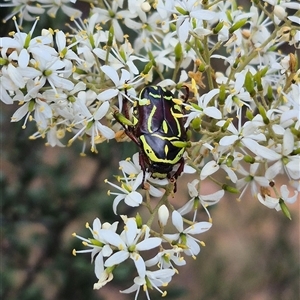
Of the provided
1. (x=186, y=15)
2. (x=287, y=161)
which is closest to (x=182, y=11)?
(x=186, y=15)

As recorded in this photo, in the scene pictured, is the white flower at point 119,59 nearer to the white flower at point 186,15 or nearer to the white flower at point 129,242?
the white flower at point 186,15

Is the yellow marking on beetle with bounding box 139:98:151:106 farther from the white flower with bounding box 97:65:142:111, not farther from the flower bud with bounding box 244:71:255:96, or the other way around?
the flower bud with bounding box 244:71:255:96

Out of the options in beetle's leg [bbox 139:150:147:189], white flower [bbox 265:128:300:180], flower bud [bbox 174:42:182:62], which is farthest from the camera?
flower bud [bbox 174:42:182:62]

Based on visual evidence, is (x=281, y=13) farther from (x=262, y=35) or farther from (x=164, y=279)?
(x=164, y=279)

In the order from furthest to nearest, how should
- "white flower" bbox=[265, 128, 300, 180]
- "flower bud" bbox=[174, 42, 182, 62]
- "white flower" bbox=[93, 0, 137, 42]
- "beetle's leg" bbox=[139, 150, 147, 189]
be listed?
"white flower" bbox=[93, 0, 137, 42]
"flower bud" bbox=[174, 42, 182, 62]
"beetle's leg" bbox=[139, 150, 147, 189]
"white flower" bbox=[265, 128, 300, 180]

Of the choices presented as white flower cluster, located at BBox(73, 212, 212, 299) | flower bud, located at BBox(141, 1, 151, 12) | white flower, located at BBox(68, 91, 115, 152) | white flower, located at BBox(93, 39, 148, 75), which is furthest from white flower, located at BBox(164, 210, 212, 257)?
flower bud, located at BBox(141, 1, 151, 12)

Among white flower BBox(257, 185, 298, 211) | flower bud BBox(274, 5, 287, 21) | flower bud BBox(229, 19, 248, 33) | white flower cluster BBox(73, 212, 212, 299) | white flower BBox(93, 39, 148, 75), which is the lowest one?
white flower cluster BBox(73, 212, 212, 299)
